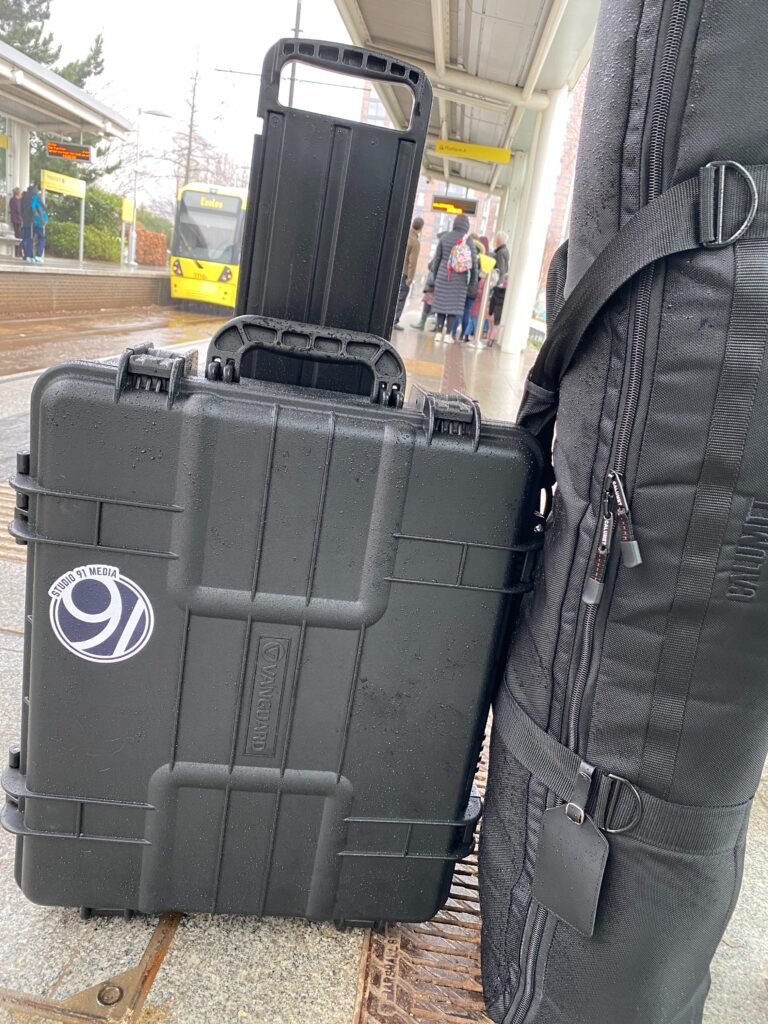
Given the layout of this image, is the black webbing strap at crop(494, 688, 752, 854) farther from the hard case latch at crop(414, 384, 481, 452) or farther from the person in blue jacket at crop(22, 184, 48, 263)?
the person in blue jacket at crop(22, 184, 48, 263)

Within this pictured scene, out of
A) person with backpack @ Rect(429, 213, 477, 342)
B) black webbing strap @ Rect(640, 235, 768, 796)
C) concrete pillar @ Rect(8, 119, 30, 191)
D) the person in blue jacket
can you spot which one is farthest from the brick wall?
black webbing strap @ Rect(640, 235, 768, 796)

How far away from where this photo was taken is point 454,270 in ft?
39.9

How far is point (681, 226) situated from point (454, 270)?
1172cm

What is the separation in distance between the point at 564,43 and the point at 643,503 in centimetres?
1232

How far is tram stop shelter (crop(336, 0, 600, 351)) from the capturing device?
33.0 feet

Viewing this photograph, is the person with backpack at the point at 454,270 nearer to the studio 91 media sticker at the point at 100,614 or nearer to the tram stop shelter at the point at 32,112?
the tram stop shelter at the point at 32,112

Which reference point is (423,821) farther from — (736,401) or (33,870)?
(736,401)

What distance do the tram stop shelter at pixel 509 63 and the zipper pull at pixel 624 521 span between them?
9.06 meters

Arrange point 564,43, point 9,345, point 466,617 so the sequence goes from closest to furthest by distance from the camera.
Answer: point 466,617 → point 9,345 → point 564,43

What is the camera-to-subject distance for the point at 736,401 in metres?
1.01

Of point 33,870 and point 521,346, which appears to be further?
point 521,346

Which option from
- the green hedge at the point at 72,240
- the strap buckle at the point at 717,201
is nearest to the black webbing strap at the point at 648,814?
the strap buckle at the point at 717,201

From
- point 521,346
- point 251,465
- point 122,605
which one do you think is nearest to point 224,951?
point 122,605

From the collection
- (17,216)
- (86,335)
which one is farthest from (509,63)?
(17,216)
